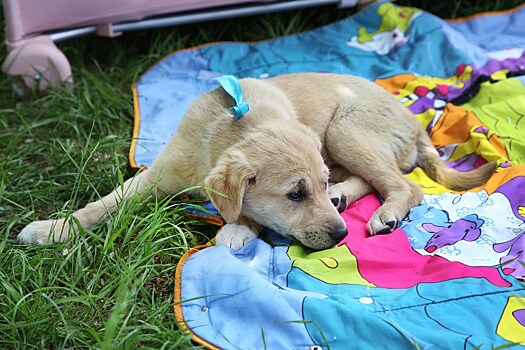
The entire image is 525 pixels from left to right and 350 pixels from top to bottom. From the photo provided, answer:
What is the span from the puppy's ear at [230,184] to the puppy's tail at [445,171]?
1322 millimetres

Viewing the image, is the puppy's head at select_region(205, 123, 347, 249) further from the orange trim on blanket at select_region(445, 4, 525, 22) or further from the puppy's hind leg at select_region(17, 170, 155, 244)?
the orange trim on blanket at select_region(445, 4, 525, 22)

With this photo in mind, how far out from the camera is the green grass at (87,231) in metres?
2.56

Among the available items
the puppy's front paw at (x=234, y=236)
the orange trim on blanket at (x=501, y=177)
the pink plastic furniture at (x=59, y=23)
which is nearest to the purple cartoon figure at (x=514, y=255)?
the orange trim on blanket at (x=501, y=177)

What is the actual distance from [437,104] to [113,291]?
273cm

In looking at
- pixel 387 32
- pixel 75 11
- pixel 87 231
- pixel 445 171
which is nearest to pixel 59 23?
pixel 75 11

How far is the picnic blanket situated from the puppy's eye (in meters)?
0.23

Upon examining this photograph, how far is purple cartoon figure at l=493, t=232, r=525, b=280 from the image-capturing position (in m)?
2.80

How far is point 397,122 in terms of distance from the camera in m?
3.89

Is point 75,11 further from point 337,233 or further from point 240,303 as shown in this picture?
point 240,303

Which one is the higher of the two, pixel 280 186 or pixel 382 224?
pixel 280 186

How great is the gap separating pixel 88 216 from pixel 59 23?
2.05 meters

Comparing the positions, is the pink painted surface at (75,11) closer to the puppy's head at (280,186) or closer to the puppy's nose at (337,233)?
the puppy's head at (280,186)

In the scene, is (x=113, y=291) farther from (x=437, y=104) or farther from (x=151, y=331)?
(x=437, y=104)

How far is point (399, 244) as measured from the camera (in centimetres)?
318
